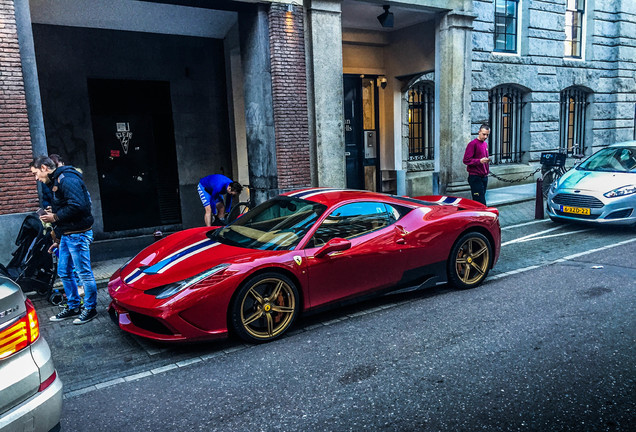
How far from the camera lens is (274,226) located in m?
5.66

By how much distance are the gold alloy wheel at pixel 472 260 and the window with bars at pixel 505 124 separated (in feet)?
33.8

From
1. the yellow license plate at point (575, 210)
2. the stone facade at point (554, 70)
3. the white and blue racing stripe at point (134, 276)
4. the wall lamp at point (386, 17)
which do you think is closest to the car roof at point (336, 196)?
the white and blue racing stripe at point (134, 276)

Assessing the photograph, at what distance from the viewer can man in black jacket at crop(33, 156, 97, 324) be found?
5.55 m

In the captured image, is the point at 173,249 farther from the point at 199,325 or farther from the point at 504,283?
the point at 504,283

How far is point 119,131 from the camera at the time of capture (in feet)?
37.6

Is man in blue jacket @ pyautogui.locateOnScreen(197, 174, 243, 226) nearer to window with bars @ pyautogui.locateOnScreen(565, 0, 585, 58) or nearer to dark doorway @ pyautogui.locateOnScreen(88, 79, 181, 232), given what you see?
dark doorway @ pyautogui.locateOnScreen(88, 79, 181, 232)

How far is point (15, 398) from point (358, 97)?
13562mm

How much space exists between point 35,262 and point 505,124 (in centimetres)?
1440

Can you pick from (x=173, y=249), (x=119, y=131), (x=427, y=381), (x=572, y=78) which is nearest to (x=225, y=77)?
(x=119, y=131)

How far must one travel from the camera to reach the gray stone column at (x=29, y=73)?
814 cm

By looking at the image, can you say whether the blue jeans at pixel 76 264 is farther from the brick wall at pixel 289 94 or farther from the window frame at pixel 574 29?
the window frame at pixel 574 29

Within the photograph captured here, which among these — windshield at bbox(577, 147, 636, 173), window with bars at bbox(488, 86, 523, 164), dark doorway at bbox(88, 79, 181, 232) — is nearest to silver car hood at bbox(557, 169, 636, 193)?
windshield at bbox(577, 147, 636, 173)

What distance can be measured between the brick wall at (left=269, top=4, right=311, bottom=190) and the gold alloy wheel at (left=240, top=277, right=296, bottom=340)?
244 inches

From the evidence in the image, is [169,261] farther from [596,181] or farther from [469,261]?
[596,181]
